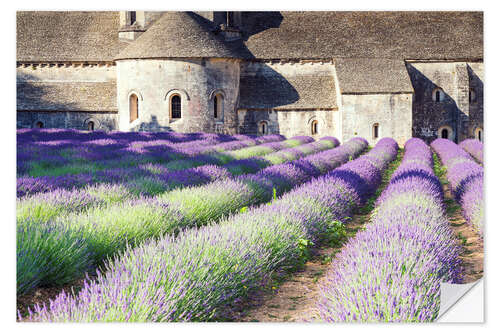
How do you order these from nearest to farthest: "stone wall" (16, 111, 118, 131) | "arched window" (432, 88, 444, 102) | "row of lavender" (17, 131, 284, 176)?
"row of lavender" (17, 131, 284, 176), "stone wall" (16, 111, 118, 131), "arched window" (432, 88, 444, 102)

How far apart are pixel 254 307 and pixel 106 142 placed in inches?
461

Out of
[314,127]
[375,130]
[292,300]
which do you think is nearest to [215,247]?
[292,300]

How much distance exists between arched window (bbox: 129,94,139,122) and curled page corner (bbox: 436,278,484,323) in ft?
78.7

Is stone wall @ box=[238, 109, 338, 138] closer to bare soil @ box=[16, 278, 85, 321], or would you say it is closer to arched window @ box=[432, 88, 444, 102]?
arched window @ box=[432, 88, 444, 102]

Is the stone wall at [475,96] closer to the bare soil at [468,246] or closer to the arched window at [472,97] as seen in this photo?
the arched window at [472,97]

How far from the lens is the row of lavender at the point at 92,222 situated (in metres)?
4.27

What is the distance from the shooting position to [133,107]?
27156 millimetres

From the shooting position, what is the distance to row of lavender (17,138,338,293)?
4.27m

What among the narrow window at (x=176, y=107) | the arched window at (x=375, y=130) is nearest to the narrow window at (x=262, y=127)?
the narrow window at (x=176, y=107)

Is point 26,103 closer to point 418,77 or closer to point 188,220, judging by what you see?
point 418,77

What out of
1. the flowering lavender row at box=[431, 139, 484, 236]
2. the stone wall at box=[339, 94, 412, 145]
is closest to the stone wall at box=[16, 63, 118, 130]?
the stone wall at box=[339, 94, 412, 145]

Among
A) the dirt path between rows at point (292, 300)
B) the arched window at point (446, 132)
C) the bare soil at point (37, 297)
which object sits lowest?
the dirt path between rows at point (292, 300)

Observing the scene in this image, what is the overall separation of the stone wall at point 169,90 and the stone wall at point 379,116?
22.1ft
